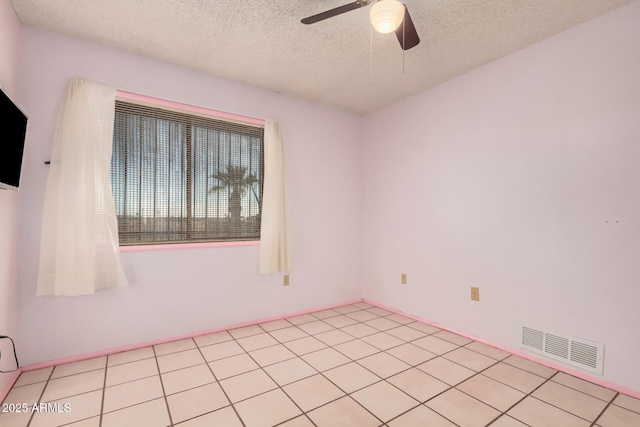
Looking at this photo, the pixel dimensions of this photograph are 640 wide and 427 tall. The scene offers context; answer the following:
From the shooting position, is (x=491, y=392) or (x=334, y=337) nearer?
(x=491, y=392)

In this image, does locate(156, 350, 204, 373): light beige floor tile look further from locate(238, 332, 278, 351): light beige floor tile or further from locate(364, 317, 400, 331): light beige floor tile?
locate(364, 317, 400, 331): light beige floor tile

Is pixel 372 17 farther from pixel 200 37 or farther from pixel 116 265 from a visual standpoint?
pixel 116 265

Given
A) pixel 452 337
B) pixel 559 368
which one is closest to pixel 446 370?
pixel 452 337

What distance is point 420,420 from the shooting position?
165 centimetres

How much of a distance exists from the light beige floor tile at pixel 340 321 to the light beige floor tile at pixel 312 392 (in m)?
1.07

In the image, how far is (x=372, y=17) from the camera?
1.53 metres

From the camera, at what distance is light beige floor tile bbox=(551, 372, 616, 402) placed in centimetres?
191

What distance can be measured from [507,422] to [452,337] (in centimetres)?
121

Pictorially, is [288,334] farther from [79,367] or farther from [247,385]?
[79,367]

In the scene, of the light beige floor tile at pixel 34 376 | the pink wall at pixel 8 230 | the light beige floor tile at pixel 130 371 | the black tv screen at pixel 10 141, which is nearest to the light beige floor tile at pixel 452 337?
the light beige floor tile at pixel 130 371

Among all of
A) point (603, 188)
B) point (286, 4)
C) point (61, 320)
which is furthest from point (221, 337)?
point (603, 188)

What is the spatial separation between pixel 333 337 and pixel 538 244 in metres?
1.91

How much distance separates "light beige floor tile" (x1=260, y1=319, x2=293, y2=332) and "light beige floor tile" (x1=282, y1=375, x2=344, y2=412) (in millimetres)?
1026

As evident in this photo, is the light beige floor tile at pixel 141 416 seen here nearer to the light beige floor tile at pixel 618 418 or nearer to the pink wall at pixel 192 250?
the pink wall at pixel 192 250
